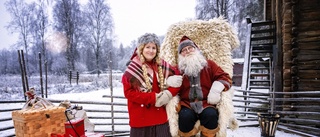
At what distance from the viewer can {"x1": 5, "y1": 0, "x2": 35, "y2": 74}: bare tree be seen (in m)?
18.6

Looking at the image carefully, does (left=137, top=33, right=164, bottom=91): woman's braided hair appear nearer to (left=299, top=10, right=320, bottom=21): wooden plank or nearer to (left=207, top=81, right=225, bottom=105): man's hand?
(left=207, top=81, right=225, bottom=105): man's hand

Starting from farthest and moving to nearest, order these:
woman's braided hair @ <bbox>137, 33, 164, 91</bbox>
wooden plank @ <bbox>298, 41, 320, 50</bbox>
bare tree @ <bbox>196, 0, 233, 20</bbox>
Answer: bare tree @ <bbox>196, 0, 233, 20</bbox> < wooden plank @ <bbox>298, 41, 320, 50</bbox> < woman's braided hair @ <bbox>137, 33, 164, 91</bbox>

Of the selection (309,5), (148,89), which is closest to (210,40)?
(148,89)

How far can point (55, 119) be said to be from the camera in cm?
179

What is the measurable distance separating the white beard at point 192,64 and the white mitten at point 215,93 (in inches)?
11.7

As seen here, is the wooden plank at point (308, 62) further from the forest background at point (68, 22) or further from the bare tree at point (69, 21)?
the bare tree at point (69, 21)

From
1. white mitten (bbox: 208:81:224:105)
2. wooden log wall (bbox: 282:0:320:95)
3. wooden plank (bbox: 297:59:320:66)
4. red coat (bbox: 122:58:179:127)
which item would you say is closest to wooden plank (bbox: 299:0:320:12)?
wooden log wall (bbox: 282:0:320:95)

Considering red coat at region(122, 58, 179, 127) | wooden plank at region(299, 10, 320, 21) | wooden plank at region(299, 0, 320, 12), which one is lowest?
red coat at region(122, 58, 179, 127)

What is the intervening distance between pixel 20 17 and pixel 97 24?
7.00m

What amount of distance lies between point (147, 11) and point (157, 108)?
64.7 meters

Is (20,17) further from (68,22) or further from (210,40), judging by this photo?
(210,40)

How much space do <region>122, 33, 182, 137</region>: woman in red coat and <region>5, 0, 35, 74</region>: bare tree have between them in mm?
20173

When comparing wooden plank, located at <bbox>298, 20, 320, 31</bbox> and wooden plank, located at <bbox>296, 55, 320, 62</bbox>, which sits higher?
wooden plank, located at <bbox>298, 20, 320, 31</bbox>

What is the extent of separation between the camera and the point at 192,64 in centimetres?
263
